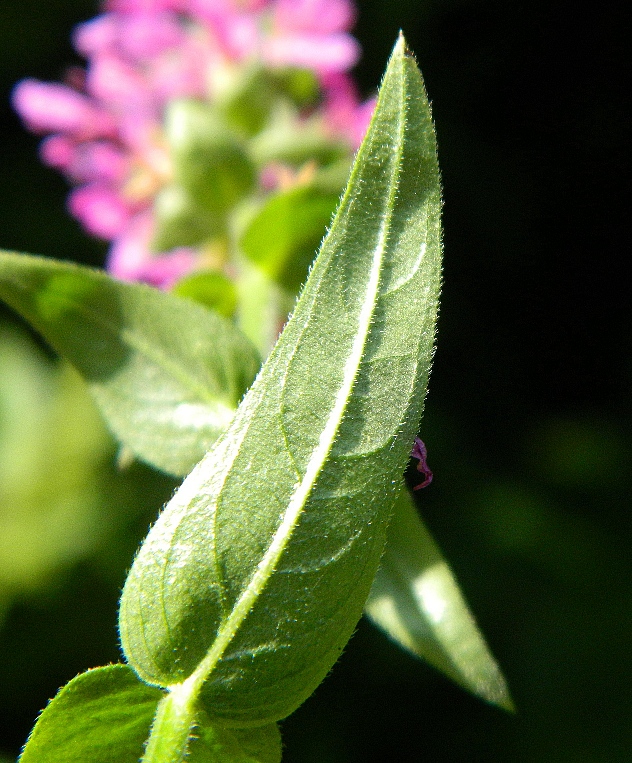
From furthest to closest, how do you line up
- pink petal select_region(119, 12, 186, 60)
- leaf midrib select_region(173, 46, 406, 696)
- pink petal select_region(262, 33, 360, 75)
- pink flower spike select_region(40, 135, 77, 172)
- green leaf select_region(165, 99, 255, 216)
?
pink flower spike select_region(40, 135, 77, 172)
pink petal select_region(119, 12, 186, 60)
pink petal select_region(262, 33, 360, 75)
green leaf select_region(165, 99, 255, 216)
leaf midrib select_region(173, 46, 406, 696)

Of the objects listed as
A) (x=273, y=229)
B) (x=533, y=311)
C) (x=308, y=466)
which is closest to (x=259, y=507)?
(x=308, y=466)

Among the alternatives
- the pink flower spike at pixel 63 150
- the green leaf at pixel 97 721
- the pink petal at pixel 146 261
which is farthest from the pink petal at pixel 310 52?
the green leaf at pixel 97 721

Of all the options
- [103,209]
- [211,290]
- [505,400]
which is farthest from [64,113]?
[505,400]

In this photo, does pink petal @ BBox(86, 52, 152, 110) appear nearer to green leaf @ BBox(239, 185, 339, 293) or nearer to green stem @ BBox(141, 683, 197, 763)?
green leaf @ BBox(239, 185, 339, 293)

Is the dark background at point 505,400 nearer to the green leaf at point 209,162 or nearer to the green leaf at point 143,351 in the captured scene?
the green leaf at point 209,162

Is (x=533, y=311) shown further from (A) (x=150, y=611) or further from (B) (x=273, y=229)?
(A) (x=150, y=611)

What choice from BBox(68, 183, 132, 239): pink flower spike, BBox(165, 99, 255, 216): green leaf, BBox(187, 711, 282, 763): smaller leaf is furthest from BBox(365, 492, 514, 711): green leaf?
BBox(68, 183, 132, 239): pink flower spike

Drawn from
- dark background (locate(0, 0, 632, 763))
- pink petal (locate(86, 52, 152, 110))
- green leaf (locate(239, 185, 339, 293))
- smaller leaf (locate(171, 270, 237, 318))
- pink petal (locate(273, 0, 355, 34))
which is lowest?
dark background (locate(0, 0, 632, 763))
